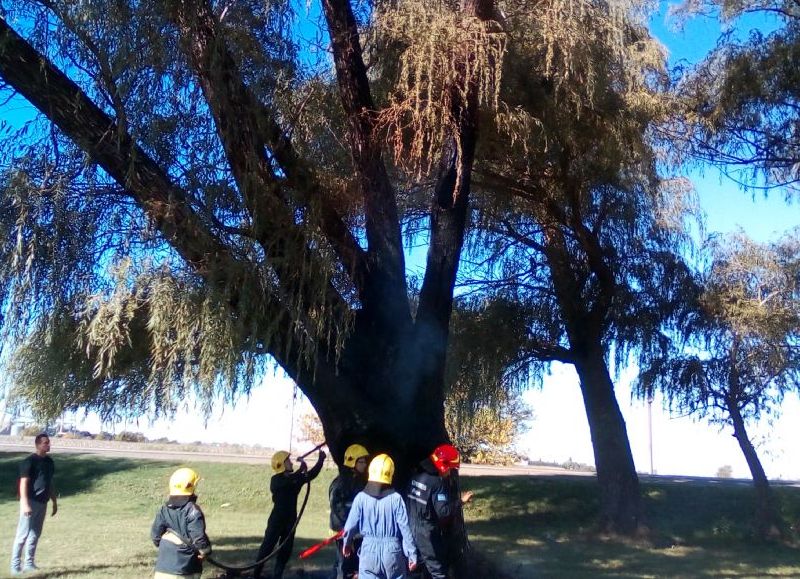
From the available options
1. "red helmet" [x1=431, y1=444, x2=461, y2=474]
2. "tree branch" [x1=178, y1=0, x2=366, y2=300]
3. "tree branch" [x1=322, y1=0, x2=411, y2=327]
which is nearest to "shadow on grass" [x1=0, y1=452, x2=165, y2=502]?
"tree branch" [x1=322, y1=0, x2=411, y2=327]

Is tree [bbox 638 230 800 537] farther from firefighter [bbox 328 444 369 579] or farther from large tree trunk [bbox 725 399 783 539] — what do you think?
firefighter [bbox 328 444 369 579]

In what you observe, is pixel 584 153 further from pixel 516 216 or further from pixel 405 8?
pixel 405 8

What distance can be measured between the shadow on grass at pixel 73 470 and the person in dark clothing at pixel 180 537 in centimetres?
1771

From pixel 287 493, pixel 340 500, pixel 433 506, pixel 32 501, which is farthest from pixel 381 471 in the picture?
pixel 32 501

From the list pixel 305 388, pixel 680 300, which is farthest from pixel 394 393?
pixel 680 300

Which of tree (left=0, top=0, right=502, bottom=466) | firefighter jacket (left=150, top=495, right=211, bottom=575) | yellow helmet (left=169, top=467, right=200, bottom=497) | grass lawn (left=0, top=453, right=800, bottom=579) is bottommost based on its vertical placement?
grass lawn (left=0, top=453, right=800, bottom=579)

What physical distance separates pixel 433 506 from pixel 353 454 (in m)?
0.98

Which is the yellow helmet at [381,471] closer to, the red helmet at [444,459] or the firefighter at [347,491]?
the firefighter at [347,491]

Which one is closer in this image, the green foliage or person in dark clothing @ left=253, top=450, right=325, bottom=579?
person in dark clothing @ left=253, top=450, right=325, bottom=579

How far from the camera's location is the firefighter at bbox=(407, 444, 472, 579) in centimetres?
762

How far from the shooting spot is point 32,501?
987 centimetres

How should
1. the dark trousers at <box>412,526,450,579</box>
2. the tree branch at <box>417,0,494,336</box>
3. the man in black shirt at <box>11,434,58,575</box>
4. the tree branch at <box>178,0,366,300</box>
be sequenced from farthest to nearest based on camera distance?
1. the man in black shirt at <box>11,434,58,575</box>
2. the tree branch at <box>417,0,494,336</box>
3. the tree branch at <box>178,0,366,300</box>
4. the dark trousers at <box>412,526,450,579</box>

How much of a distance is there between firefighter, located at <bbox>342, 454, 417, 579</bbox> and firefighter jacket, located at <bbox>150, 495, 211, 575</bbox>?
3.82ft

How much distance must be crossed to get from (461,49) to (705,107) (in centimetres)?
489
